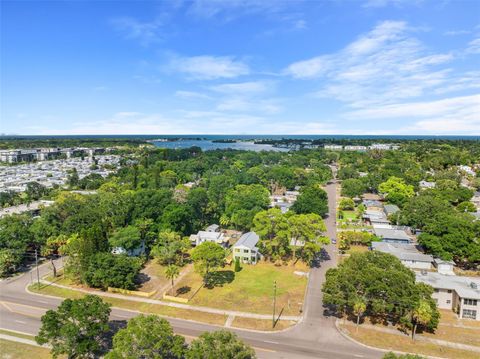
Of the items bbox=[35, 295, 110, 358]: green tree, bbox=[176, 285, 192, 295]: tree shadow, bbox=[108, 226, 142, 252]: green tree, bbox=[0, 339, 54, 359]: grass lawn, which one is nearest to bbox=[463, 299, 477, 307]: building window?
bbox=[176, 285, 192, 295]: tree shadow

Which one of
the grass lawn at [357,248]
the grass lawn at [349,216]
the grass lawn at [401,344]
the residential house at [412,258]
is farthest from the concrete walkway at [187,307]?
the grass lawn at [349,216]

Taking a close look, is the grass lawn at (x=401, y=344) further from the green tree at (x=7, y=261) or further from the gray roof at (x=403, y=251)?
the green tree at (x=7, y=261)

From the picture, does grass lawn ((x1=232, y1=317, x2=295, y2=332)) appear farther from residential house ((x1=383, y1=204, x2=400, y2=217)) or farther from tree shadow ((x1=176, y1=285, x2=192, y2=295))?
residential house ((x1=383, y1=204, x2=400, y2=217))

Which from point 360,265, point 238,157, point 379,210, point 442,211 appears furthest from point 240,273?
point 238,157

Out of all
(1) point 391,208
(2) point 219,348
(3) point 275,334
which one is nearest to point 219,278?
(3) point 275,334

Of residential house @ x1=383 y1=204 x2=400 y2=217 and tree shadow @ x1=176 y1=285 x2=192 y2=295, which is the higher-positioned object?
residential house @ x1=383 y1=204 x2=400 y2=217

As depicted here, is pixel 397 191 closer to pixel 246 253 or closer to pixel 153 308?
pixel 246 253
